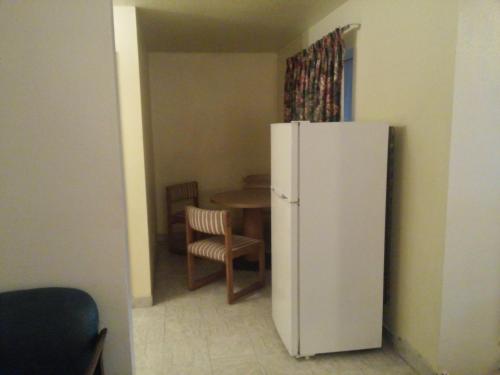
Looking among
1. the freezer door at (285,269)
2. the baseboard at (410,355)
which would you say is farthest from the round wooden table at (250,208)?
the baseboard at (410,355)

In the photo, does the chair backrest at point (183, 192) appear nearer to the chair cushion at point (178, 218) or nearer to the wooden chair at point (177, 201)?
the wooden chair at point (177, 201)

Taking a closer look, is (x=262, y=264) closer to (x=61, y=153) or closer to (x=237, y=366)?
(x=237, y=366)

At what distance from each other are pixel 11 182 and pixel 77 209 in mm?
278

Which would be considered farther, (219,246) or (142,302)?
(219,246)

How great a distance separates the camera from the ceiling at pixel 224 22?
307 centimetres

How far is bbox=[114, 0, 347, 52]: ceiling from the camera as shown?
3.07 meters

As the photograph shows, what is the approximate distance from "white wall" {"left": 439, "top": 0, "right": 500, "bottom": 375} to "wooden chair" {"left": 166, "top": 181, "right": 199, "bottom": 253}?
314cm

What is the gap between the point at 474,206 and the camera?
206 cm

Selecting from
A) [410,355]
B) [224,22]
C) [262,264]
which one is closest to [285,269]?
[410,355]

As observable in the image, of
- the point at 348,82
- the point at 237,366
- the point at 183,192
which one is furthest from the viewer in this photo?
the point at 183,192

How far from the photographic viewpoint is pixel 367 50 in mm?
2797

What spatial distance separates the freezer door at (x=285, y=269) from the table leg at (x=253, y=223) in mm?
1293

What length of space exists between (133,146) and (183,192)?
1.77 m

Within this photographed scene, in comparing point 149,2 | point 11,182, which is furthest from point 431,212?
point 149,2
